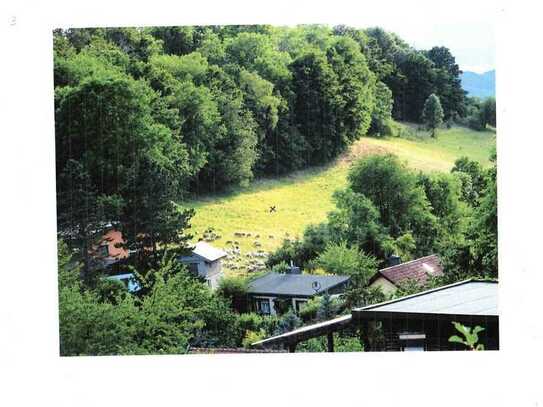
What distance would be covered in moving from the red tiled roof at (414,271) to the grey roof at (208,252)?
4.34 ft

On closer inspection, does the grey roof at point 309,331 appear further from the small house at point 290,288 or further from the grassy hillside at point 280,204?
the grassy hillside at point 280,204

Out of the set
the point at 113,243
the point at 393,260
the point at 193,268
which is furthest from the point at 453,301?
the point at 113,243

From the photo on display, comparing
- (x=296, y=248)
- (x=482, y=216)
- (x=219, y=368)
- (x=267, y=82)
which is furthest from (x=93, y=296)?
(x=482, y=216)

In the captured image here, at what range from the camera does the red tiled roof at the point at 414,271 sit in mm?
8508

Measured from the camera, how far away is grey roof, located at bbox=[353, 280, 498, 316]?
8062mm

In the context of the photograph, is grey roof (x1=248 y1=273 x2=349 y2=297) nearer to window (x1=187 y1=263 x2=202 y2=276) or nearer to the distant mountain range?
window (x1=187 y1=263 x2=202 y2=276)

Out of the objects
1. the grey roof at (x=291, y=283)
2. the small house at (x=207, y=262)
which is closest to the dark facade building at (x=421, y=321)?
the grey roof at (x=291, y=283)

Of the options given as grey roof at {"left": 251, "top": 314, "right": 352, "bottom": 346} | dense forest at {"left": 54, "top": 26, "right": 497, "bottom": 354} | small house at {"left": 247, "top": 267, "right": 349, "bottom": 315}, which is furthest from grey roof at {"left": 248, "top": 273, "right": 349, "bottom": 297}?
grey roof at {"left": 251, "top": 314, "right": 352, "bottom": 346}

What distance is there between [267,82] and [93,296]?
234 cm

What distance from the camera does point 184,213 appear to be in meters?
8.55

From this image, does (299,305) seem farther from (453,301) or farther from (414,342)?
(453,301)

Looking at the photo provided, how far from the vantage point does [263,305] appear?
8.46 metres
